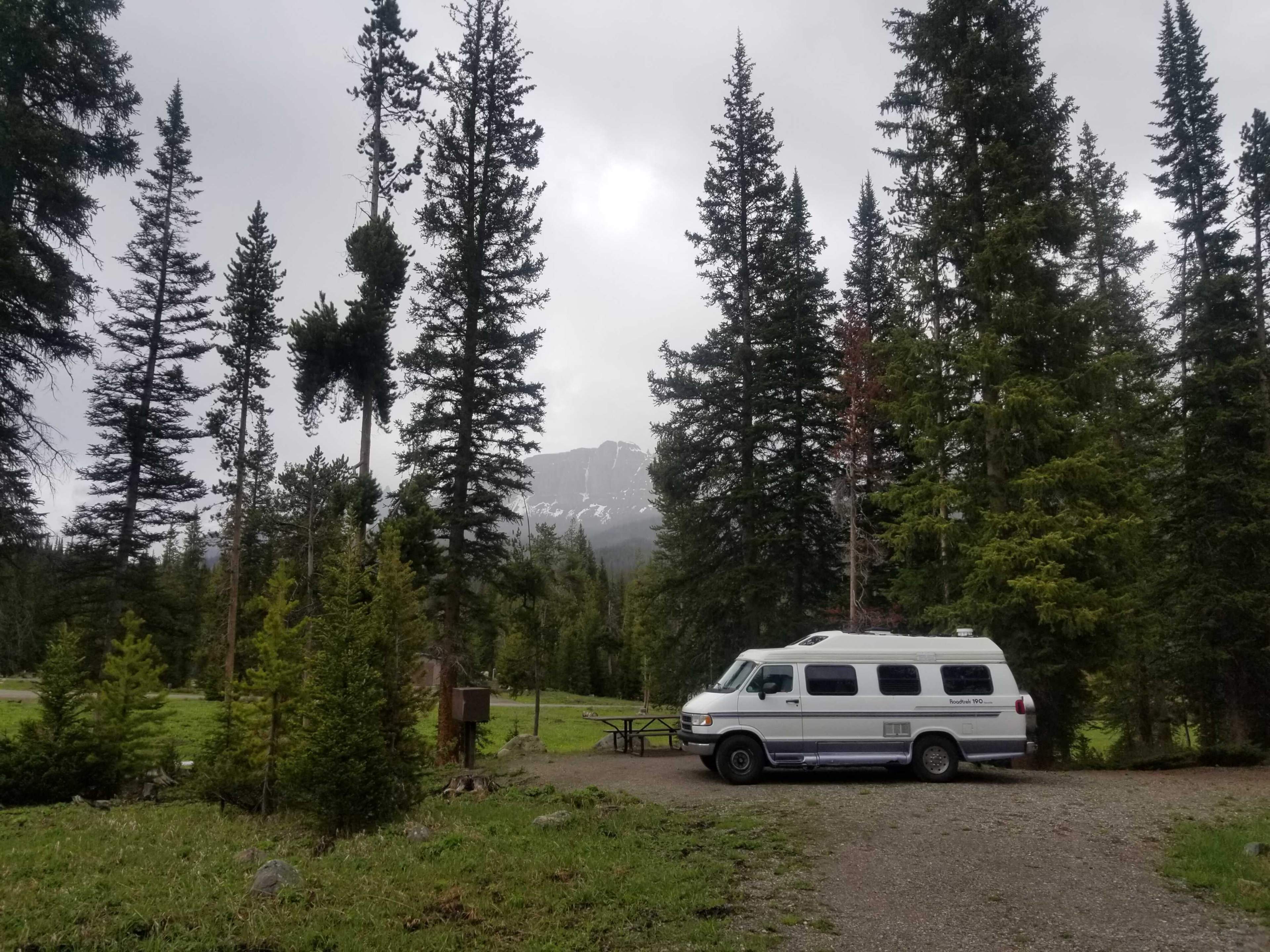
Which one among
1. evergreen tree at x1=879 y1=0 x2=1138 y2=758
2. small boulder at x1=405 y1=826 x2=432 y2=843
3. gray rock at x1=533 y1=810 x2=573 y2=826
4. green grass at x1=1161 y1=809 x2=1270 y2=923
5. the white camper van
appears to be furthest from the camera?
evergreen tree at x1=879 y1=0 x2=1138 y2=758

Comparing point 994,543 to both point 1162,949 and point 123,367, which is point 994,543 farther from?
point 123,367

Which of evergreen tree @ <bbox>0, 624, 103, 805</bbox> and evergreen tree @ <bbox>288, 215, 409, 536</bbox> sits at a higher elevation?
evergreen tree @ <bbox>288, 215, 409, 536</bbox>

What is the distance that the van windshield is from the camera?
48.8ft

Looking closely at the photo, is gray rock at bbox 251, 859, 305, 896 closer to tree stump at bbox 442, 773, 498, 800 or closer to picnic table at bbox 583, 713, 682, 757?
tree stump at bbox 442, 773, 498, 800

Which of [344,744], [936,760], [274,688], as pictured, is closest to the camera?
[344,744]

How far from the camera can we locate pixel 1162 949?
6.39 m

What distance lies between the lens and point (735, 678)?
601 inches

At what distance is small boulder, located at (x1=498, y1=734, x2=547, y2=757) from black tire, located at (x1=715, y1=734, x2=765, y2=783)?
24.9 ft

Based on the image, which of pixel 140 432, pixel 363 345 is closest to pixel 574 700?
pixel 140 432

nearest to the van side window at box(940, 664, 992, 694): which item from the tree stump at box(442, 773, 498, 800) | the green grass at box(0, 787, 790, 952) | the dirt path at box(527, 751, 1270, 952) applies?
the dirt path at box(527, 751, 1270, 952)

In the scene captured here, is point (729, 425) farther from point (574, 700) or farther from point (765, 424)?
point (574, 700)

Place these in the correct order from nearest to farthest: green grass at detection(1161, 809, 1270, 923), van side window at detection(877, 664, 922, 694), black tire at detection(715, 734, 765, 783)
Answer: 1. green grass at detection(1161, 809, 1270, 923)
2. black tire at detection(715, 734, 765, 783)
3. van side window at detection(877, 664, 922, 694)

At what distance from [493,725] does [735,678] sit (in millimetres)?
22890

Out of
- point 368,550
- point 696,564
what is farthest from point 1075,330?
point 368,550
